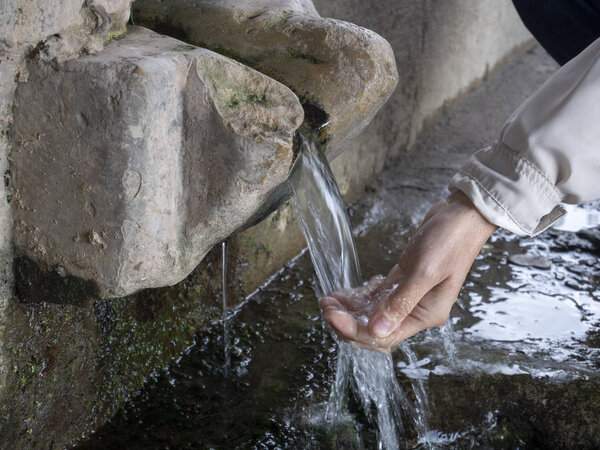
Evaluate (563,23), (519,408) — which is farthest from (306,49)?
(563,23)

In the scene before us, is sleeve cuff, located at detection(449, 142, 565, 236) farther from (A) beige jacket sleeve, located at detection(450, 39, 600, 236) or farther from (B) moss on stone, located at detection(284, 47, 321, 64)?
(B) moss on stone, located at detection(284, 47, 321, 64)

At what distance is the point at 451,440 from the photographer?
1.78 metres

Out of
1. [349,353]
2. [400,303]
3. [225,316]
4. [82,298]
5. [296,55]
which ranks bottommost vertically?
[225,316]

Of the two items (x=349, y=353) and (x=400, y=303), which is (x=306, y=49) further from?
(x=349, y=353)

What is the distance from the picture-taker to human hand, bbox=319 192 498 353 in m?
1.38

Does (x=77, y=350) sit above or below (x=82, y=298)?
below

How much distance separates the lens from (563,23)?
258 centimetres

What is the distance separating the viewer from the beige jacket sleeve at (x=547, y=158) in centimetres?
136

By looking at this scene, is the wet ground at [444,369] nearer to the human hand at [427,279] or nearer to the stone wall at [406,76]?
the stone wall at [406,76]

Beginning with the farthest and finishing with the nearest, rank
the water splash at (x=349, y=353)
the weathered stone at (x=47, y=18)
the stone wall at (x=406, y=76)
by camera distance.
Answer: the stone wall at (x=406, y=76) → the water splash at (x=349, y=353) → the weathered stone at (x=47, y=18)

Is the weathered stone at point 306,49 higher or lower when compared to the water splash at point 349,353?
higher

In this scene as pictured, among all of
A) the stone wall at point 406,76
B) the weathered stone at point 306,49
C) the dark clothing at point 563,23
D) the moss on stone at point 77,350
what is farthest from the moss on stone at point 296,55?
the dark clothing at point 563,23

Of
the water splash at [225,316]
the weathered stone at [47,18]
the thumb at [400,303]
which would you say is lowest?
the water splash at [225,316]

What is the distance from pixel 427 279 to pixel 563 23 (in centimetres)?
160
